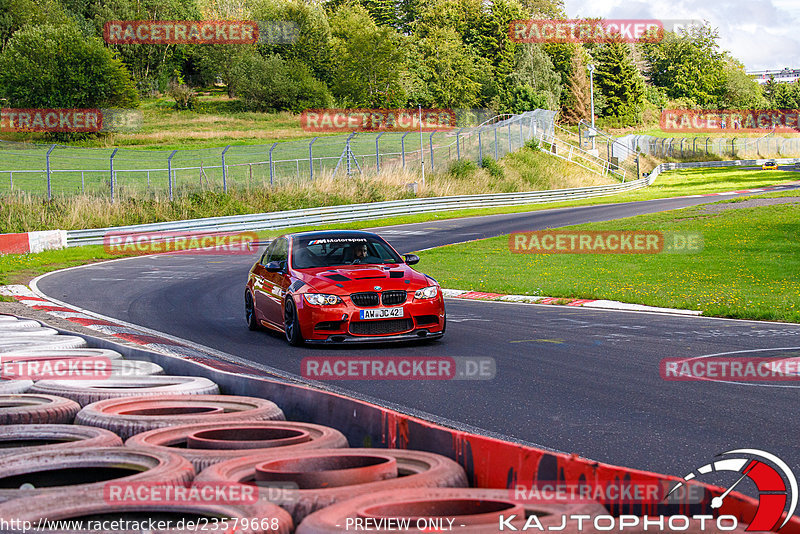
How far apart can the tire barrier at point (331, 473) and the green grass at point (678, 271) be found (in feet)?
33.8

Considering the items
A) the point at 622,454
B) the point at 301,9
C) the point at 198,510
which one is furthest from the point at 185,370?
the point at 301,9

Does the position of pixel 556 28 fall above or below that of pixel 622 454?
above

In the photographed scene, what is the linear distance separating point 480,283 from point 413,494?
15964mm

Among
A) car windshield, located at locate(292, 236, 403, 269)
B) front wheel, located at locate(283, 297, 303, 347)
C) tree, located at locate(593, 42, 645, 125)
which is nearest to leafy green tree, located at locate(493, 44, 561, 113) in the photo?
tree, located at locate(593, 42, 645, 125)

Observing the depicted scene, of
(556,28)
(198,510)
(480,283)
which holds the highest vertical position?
(556,28)

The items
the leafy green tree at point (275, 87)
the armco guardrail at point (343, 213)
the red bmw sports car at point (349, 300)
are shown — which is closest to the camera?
the red bmw sports car at point (349, 300)

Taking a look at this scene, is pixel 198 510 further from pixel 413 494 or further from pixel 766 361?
pixel 766 361

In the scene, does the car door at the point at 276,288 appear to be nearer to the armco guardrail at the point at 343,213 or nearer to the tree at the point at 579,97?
the armco guardrail at the point at 343,213

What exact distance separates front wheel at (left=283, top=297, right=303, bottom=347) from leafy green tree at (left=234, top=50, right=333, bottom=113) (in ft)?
269

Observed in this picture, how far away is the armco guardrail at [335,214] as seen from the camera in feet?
103

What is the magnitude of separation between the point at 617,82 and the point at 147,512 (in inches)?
4319

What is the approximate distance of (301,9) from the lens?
342ft

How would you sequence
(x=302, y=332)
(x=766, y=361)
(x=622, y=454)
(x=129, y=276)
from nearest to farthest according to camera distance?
(x=622, y=454) < (x=766, y=361) < (x=302, y=332) < (x=129, y=276)

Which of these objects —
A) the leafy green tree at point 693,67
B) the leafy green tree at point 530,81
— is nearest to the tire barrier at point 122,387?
the leafy green tree at point 530,81
